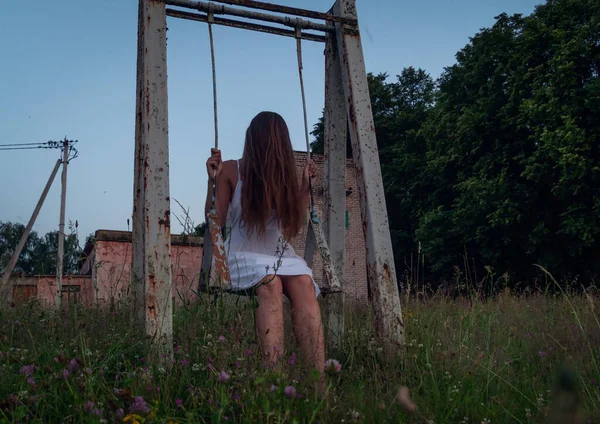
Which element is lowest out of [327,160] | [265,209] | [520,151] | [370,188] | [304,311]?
[304,311]

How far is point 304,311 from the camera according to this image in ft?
11.1

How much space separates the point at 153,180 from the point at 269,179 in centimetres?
71

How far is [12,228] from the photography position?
184 ft

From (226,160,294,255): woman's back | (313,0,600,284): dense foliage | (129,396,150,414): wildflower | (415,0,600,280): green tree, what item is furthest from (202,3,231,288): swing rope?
(415,0,600,280): green tree

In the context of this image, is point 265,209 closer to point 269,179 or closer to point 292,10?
point 269,179

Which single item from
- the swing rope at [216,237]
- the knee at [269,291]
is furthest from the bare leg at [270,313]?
the swing rope at [216,237]

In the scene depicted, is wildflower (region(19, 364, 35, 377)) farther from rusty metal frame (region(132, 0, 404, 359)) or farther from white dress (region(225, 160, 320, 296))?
white dress (region(225, 160, 320, 296))

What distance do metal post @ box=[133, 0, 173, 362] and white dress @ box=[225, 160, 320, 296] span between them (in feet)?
1.31

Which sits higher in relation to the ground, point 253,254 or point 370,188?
point 370,188

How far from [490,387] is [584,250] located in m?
19.0

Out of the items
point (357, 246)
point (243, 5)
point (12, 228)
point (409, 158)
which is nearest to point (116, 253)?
point (357, 246)

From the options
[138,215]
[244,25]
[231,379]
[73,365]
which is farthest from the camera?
[244,25]

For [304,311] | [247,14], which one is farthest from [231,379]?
[247,14]

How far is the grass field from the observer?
2.08 meters
